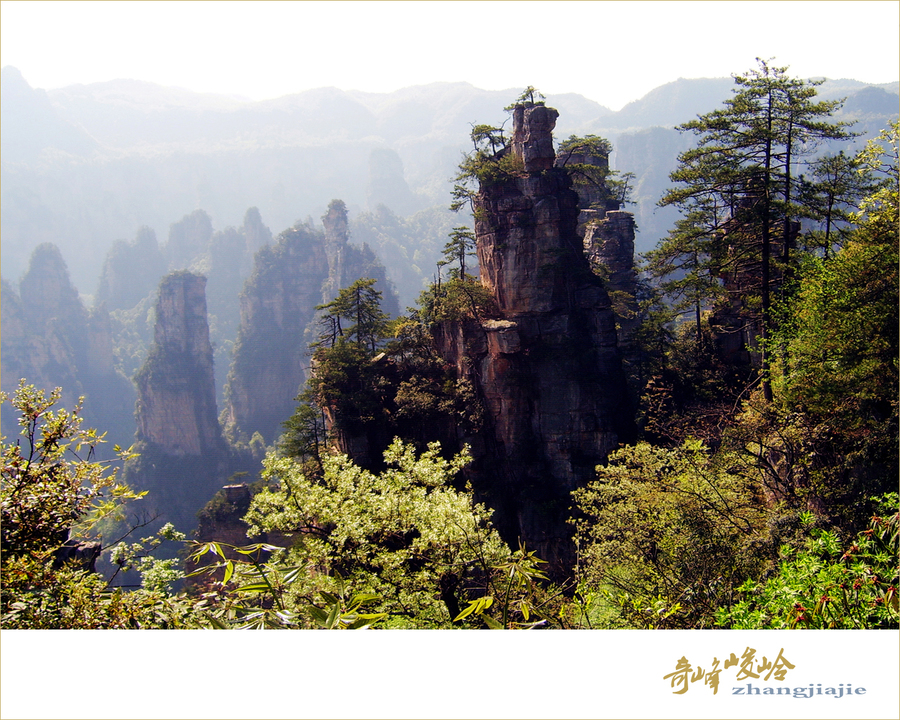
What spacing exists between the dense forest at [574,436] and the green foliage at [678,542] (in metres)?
0.06

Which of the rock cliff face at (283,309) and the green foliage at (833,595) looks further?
the rock cliff face at (283,309)

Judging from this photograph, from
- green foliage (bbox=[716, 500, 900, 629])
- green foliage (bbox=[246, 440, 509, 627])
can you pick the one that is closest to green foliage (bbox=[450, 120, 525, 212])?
green foliage (bbox=[246, 440, 509, 627])

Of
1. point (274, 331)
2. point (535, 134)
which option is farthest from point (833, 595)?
point (274, 331)

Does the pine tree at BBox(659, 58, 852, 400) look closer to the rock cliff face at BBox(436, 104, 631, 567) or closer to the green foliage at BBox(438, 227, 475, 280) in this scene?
the rock cliff face at BBox(436, 104, 631, 567)

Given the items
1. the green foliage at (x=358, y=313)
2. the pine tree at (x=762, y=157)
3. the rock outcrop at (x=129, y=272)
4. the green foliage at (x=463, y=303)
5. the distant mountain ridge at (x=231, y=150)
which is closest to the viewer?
the pine tree at (x=762, y=157)

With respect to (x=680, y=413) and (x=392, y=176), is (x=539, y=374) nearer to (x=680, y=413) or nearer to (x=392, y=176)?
(x=680, y=413)

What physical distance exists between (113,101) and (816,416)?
195842 millimetres

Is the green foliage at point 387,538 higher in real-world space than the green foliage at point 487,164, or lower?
lower

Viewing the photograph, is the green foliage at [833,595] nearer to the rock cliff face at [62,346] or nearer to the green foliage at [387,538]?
the green foliage at [387,538]

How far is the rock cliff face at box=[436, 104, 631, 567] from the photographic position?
71.9 feet

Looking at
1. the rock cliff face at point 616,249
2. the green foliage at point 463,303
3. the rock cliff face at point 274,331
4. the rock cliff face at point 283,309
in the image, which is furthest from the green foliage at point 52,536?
the rock cliff face at point 274,331

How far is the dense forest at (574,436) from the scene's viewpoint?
5430mm

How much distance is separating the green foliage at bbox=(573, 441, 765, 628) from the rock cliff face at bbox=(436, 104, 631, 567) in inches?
336

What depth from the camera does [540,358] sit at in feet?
73.8
